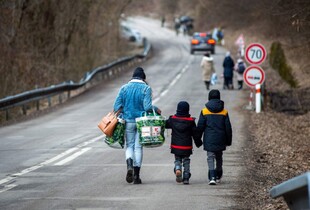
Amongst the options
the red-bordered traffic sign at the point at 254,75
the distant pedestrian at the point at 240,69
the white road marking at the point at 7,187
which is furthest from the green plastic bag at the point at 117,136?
the distant pedestrian at the point at 240,69

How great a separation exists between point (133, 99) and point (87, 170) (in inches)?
78.7

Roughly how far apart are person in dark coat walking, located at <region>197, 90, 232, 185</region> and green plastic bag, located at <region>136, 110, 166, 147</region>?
1.94ft

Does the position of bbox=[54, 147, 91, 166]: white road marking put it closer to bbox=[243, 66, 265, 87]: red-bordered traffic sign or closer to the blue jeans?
the blue jeans

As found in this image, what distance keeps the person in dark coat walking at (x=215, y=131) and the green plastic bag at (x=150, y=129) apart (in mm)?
591

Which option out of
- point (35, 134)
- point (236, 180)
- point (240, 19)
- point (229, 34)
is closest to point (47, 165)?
point (236, 180)

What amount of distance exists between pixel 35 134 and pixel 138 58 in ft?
122

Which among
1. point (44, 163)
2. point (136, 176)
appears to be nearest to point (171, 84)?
point (44, 163)

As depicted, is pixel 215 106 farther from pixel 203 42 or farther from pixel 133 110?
pixel 203 42

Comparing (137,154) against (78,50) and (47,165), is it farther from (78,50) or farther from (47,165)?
(78,50)

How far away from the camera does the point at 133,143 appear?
39.1 ft

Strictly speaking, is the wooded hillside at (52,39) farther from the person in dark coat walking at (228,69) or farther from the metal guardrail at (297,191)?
the metal guardrail at (297,191)

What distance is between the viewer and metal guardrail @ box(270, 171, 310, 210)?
6203 mm

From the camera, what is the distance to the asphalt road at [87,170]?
33.0ft

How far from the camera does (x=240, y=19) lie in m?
69.6
